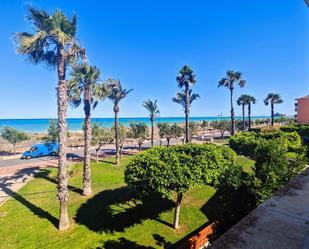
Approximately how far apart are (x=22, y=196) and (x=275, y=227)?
20.7 metres

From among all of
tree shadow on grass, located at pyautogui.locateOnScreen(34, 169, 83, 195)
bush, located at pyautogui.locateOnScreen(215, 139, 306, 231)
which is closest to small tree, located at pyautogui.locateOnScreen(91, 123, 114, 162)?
tree shadow on grass, located at pyautogui.locateOnScreen(34, 169, 83, 195)

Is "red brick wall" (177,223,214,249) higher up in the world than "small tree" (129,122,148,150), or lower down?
lower down

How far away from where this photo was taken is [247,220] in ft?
9.32

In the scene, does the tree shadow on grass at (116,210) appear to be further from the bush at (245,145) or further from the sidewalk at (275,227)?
the bush at (245,145)

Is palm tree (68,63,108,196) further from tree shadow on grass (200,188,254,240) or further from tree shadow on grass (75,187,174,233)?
tree shadow on grass (200,188,254,240)

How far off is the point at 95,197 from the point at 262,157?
13121 millimetres

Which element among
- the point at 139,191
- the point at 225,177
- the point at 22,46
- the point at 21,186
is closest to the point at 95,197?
the point at 139,191

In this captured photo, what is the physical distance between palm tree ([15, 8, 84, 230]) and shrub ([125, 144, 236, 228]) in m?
4.30

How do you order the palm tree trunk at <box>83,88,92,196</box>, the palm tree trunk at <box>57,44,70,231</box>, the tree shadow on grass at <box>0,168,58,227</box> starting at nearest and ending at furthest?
the palm tree trunk at <box>57,44,70,231</box> < the tree shadow on grass at <box>0,168,58,227</box> < the palm tree trunk at <box>83,88,92,196</box>

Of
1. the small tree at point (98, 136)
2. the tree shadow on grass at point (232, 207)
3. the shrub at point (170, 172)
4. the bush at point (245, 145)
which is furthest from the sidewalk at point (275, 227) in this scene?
the small tree at point (98, 136)

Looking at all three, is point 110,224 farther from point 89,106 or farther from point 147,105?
point 147,105

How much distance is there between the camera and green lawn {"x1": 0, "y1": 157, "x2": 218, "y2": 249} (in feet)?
39.4

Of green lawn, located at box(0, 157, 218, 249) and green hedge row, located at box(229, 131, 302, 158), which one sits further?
green hedge row, located at box(229, 131, 302, 158)

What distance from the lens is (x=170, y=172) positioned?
11766mm
